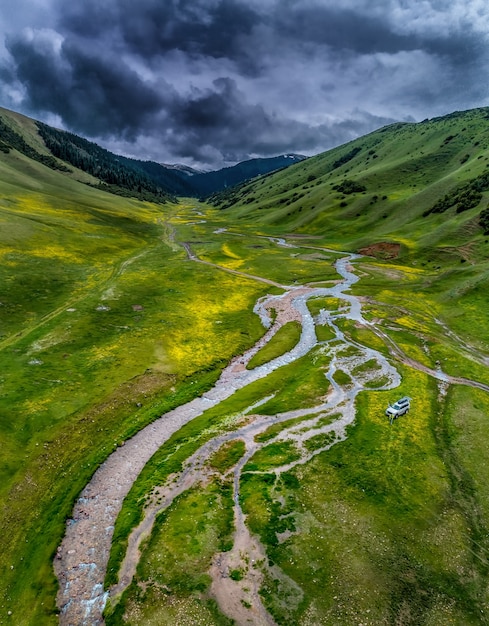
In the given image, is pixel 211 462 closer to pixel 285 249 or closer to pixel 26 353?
pixel 26 353

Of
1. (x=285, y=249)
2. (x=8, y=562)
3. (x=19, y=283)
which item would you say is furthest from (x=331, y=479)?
(x=285, y=249)

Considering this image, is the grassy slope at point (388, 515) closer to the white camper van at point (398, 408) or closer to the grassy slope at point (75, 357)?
the white camper van at point (398, 408)

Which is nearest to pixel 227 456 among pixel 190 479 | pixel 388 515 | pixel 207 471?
pixel 207 471

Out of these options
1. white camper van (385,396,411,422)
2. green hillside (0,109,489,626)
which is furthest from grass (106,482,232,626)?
white camper van (385,396,411,422)

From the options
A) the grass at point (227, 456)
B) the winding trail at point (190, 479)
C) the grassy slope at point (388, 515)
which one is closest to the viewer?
the grassy slope at point (388, 515)

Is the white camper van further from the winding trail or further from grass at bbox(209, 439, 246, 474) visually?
grass at bbox(209, 439, 246, 474)

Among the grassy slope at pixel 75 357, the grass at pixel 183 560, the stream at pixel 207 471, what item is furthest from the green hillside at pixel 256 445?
the stream at pixel 207 471

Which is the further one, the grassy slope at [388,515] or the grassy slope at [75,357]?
the grassy slope at [75,357]
